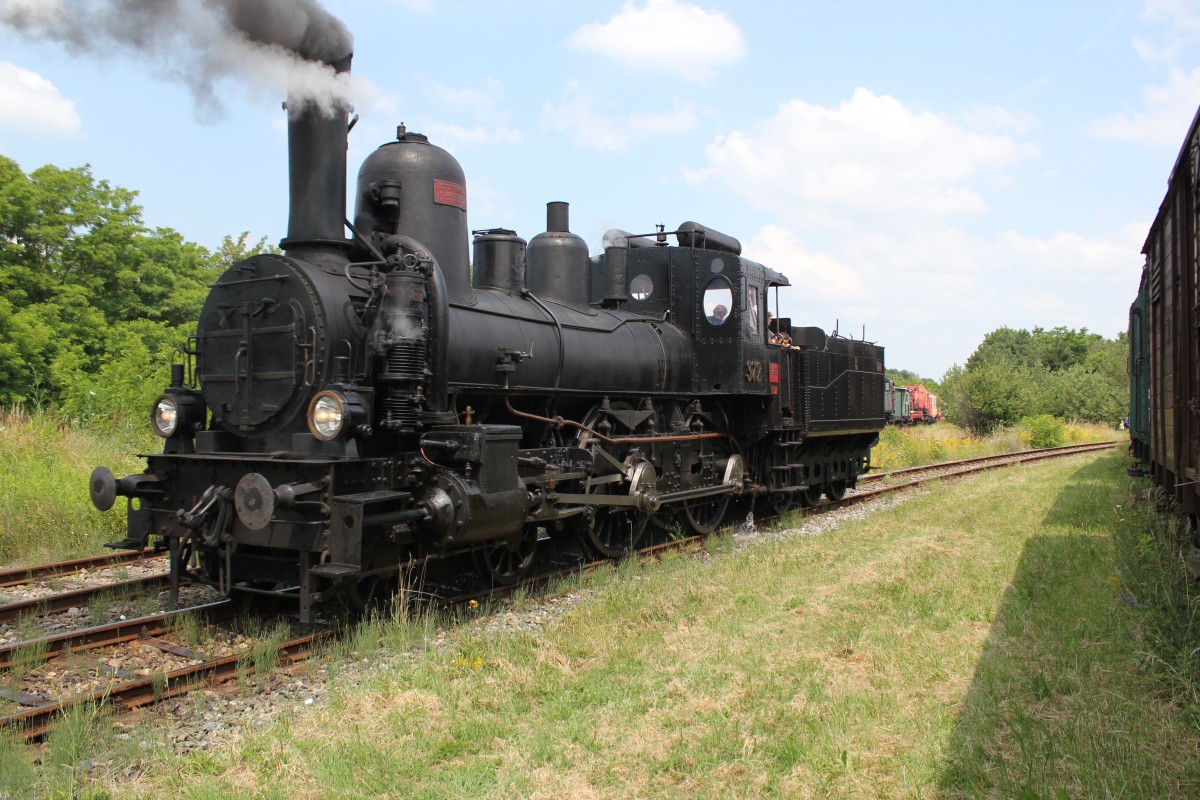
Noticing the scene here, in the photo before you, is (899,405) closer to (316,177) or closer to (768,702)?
(316,177)

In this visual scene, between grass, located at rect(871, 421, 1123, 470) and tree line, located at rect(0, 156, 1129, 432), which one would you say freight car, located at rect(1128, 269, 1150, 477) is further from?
tree line, located at rect(0, 156, 1129, 432)

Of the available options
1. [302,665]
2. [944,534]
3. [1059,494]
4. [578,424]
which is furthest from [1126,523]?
[302,665]

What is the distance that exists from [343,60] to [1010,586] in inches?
262

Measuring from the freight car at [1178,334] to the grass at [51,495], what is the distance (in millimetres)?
9722

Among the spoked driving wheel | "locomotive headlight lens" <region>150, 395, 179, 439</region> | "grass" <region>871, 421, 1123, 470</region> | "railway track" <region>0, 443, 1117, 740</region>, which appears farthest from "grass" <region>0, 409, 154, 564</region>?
"grass" <region>871, 421, 1123, 470</region>

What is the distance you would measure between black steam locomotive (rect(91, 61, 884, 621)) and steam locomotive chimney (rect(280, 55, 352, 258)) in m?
0.02

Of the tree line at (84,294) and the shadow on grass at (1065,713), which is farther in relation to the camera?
the tree line at (84,294)

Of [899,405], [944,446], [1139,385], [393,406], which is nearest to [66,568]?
[393,406]

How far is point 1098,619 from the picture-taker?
5.89 metres

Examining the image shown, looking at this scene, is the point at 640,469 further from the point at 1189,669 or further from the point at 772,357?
the point at 1189,669

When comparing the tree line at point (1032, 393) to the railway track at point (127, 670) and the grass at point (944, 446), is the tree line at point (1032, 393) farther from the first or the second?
the railway track at point (127, 670)

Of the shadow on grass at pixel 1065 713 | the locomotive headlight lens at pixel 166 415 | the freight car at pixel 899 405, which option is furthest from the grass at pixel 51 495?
the freight car at pixel 899 405

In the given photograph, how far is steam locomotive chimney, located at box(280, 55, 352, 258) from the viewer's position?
657cm

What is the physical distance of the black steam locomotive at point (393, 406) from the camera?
5965 millimetres
